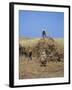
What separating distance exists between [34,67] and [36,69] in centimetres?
2

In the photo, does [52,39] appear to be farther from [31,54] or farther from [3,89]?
[3,89]

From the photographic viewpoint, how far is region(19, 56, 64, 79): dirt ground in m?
1.42

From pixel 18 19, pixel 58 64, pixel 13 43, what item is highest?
pixel 18 19

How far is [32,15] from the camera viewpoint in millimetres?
1449

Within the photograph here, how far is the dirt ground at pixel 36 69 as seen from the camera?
1.42 m

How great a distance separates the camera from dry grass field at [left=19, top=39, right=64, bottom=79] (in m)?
1.42

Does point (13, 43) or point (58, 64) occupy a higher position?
point (13, 43)

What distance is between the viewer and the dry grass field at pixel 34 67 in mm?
1425

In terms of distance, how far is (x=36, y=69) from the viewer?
4.77 ft

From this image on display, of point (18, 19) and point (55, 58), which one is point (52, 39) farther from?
point (18, 19)
